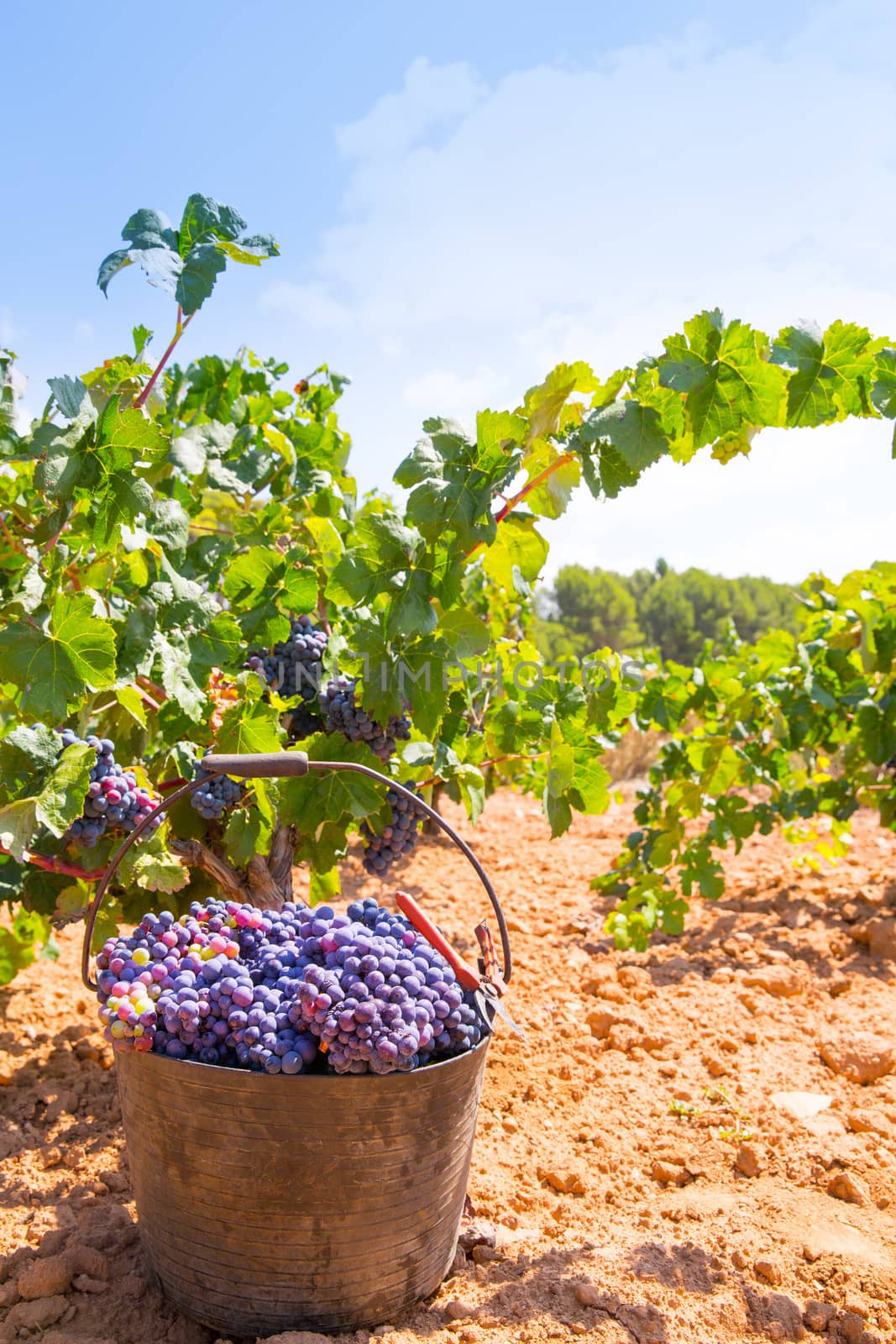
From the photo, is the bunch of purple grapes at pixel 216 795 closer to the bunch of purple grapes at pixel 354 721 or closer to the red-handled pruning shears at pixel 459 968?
the bunch of purple grapes at pixel 354 721

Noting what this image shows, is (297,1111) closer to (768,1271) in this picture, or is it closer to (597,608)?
(768,1271)

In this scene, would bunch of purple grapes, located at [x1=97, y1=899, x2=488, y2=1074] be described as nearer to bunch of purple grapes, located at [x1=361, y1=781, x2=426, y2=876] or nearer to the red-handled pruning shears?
the red-handled pruning shears

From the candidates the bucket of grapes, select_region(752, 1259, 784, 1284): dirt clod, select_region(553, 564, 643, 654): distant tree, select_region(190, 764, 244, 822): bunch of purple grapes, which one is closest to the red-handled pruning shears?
the bucket of grapes

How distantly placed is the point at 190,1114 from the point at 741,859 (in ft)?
14.5

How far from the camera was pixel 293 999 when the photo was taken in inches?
67.9

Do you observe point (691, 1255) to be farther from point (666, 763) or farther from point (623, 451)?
point (666, 763)

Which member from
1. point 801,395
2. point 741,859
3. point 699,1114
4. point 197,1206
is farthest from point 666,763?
point 197,1206

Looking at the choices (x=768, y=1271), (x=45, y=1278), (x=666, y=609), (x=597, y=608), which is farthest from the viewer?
(x=666, y=609)

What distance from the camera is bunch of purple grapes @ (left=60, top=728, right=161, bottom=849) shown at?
7.28 feet

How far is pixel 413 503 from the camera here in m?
2.08

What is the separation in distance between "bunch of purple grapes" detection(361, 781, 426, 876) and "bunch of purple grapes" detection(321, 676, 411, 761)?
0.13 meters

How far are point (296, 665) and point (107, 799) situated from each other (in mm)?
652

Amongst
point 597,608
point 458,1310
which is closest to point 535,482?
point 458,1310

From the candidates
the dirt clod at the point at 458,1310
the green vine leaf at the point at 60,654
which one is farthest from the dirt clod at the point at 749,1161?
the green vine leaf at the point at 60,654
